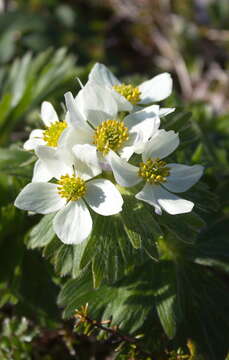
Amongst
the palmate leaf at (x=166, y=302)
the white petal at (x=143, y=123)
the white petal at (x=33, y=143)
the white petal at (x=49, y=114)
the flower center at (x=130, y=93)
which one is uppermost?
the white petal at (x=49, y=114)

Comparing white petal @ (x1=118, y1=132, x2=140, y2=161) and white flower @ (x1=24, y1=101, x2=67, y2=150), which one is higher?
white flower @ (x1=24, y1=101, x2=67, y2=150)

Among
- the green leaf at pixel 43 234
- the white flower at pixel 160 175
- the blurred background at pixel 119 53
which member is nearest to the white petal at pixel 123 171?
the white flower at pixel 160 175

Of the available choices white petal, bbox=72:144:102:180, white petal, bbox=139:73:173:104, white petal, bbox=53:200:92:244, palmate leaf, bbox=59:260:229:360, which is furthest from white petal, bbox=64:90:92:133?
palmate leaf, bbox=59:260:229:360

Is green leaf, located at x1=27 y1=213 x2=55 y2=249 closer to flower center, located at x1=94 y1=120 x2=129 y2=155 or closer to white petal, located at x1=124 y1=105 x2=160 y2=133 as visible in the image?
flower center, located at x1=94 y1=120 x2=129 y2=155

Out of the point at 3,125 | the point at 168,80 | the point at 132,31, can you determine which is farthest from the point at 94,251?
the point at 132,31

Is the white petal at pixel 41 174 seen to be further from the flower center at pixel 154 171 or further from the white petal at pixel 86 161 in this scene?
the flower center at pixel 154 171

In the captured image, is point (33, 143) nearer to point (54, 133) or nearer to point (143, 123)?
point (54, 133)
